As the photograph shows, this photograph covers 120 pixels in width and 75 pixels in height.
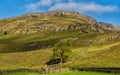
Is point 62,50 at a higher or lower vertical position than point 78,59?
higher

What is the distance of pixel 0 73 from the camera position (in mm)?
115062

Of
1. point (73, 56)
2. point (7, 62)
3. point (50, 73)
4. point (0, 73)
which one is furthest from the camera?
point (7, 62)

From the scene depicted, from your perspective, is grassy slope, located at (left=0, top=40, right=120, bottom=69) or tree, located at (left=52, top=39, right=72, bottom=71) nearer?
grassy slope, located at (left=0, top=40, right=120, bottom=69)

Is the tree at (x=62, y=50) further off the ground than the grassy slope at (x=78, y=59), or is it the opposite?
the tree at (x=62, y=50)

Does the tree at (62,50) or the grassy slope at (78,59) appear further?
the tree at (62,50)

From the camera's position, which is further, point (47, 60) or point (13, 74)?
point (47, 60)

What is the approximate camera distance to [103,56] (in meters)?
148

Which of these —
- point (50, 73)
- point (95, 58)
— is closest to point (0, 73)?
point (50, 73)

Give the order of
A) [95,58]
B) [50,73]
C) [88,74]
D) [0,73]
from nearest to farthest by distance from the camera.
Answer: [88,74], [50,73], [0,73], [95,58]

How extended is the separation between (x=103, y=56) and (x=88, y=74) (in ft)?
197

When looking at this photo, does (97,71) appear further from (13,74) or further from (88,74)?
(13,74)

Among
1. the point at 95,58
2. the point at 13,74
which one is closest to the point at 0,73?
the point at 13,74

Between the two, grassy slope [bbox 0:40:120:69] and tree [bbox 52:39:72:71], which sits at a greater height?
tree [bbox 52:39:72:71]

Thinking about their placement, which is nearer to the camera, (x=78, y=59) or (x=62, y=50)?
(x=62, y=50)
